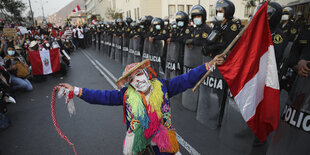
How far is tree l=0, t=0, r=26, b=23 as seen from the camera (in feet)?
88.6

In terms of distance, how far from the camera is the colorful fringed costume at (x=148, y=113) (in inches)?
90.2

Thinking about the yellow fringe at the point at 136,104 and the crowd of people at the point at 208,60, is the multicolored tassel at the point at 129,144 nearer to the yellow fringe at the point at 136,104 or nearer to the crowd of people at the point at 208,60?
the crowd of people at the point at 208,60

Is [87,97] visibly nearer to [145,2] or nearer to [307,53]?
[307,53]

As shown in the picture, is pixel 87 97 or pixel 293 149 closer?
pixel 293 149

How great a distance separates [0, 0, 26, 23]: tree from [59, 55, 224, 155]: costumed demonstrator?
3232 cm

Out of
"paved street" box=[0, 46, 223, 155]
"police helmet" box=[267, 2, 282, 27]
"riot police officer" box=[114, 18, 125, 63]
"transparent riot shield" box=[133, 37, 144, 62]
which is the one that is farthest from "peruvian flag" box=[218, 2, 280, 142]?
"riot police officer" box=[114, 18, 125, 63]

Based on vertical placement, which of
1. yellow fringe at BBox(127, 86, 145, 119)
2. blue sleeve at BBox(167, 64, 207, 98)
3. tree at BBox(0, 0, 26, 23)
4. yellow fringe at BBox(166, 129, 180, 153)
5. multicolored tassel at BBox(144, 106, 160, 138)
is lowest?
yellow fringe at BBox(166, 129, 180, 153)

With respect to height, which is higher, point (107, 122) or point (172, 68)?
point (172, 68)

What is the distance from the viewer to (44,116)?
5422mm

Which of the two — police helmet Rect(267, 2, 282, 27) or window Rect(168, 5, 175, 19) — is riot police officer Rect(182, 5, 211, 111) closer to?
police helmet Rect(267, 2, 282, 27)

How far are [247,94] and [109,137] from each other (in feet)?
9.27

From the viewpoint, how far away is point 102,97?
250 cm

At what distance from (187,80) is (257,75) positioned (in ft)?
2.79

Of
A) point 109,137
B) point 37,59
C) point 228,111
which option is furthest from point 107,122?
point 37,59
